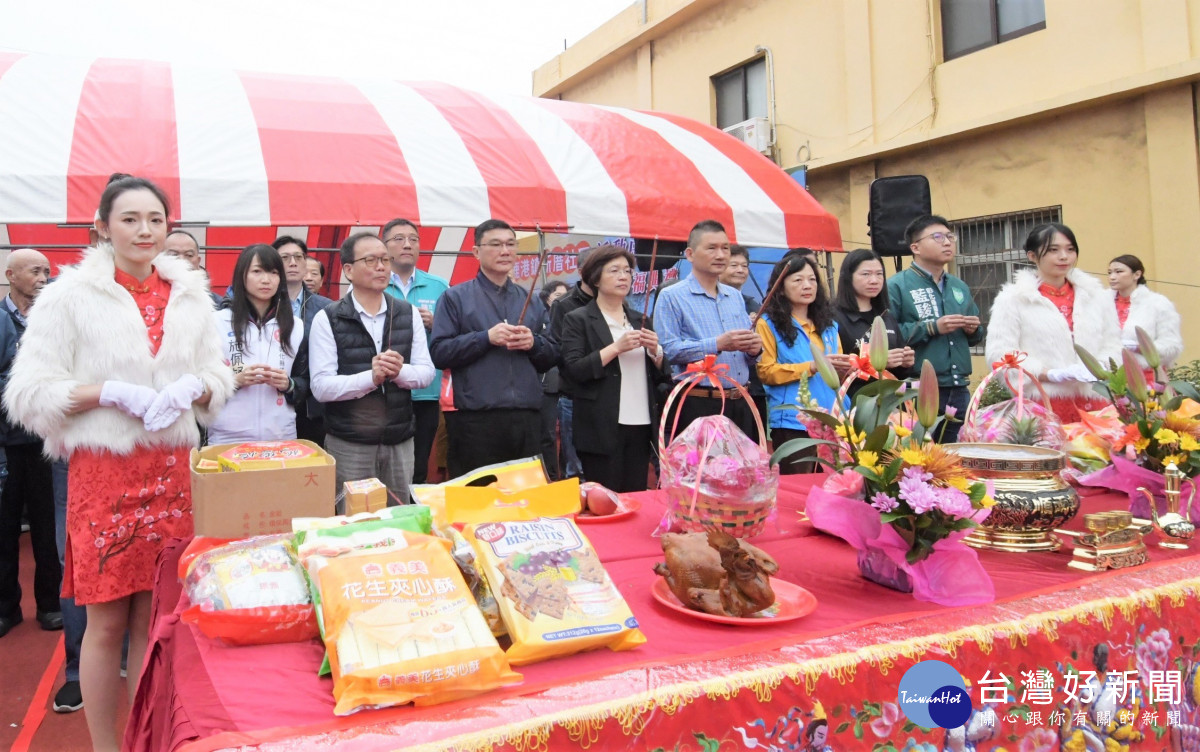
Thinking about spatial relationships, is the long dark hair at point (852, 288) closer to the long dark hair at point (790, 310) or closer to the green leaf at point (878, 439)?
the long dark hair at point (790, 310)

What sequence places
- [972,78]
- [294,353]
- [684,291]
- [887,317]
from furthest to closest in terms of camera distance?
[972,78], [887,317], [684,291], [294,353]

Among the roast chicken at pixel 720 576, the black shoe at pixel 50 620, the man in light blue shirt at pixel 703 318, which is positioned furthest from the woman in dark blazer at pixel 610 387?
the black shoe at pixel 50 620

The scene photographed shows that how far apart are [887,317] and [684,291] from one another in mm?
929

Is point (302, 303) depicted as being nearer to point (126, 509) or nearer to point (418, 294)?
point (418, 294)

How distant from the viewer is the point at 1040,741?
107cm

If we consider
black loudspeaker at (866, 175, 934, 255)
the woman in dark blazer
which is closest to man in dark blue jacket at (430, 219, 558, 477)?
the woman in dark blazer

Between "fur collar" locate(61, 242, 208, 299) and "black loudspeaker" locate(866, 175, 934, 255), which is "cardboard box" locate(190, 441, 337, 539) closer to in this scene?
"fur collar" locate(61, 242, 208, 299)

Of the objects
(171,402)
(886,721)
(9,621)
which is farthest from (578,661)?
(9,621)

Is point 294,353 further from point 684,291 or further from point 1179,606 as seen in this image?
point 1179,606

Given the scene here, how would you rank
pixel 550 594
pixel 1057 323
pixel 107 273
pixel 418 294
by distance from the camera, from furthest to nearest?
pixel 418 294
pixel 1057 323
pixel 107 273
pixel 550 594

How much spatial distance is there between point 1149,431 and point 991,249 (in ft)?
18.8

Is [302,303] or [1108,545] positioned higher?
[302,303]

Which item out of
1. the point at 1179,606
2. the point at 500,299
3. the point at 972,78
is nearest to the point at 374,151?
the point at 500,299

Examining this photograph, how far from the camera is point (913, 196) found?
5652 mm
